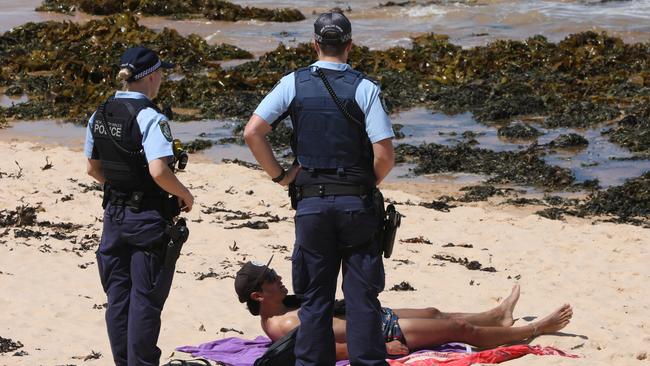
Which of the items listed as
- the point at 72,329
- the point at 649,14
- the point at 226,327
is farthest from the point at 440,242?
the point at 649,14

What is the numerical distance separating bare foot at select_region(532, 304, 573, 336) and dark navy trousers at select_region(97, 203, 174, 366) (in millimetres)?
2318

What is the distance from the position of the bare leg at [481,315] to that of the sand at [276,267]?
0.76ft

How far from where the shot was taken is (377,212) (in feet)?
15.9

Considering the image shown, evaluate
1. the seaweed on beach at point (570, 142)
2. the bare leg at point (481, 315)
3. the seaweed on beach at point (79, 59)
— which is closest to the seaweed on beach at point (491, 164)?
the seaweed on beach at point (570, 142)

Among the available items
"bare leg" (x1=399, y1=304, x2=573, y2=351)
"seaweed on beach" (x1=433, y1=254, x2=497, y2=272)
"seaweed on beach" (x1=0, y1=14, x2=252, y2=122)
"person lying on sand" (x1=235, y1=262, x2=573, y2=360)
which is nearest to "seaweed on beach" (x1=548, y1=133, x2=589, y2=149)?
"seaweed on beach" (x1=433, y1=254, x2=497, y2=272)

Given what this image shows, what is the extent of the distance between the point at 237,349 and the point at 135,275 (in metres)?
1.25

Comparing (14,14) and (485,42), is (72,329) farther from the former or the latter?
(14,14)

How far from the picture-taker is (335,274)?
4918 mm

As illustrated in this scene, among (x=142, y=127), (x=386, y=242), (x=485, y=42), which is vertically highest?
(x=142, y=127)

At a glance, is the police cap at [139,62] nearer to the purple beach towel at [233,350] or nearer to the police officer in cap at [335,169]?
the police officer in cap at [335,169]

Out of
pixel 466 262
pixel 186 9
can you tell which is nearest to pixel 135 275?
pixel 466 262

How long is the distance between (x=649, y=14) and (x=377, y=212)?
71.5ft

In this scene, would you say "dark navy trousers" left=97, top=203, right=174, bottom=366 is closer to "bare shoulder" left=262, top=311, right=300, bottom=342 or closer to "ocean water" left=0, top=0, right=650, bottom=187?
"bare shoulder" left=262, top=311, right=300, bottom=342

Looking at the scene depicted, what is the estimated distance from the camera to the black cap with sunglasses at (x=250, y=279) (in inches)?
230
